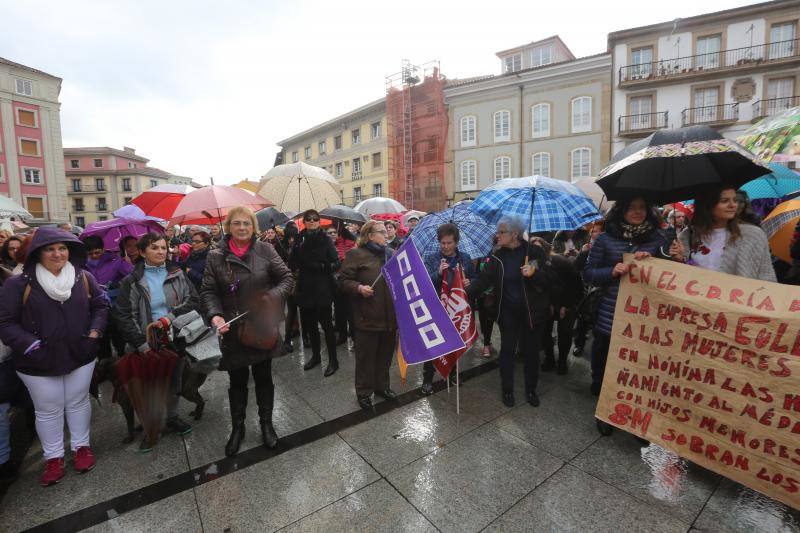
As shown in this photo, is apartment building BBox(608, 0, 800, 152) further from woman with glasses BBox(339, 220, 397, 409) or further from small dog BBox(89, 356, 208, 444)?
small dog BBox(89, 356, 208, 444)

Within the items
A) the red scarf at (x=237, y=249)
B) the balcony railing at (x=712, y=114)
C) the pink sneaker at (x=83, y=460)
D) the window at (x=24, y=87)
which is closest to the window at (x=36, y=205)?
the window at (x=24, y=87)

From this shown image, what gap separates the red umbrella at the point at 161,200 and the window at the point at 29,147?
45.0 metres

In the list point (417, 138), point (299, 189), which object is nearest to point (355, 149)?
point (417, 138)

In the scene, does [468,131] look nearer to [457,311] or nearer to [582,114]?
[582,114]

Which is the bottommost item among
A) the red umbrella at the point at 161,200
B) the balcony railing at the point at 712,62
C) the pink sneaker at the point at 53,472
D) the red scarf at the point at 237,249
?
the pink sneaker at the point at 53,472

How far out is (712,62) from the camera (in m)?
20.7

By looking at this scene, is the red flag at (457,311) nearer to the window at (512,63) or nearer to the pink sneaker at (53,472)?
the pink sneaker at (53,472)

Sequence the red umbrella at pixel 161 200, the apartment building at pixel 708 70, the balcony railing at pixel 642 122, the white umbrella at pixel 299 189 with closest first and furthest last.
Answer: the red umbrella at pixel 161 200 < the white umbrella at pixel 299 189 < the apartment building at pixel 708 70 < the balcony railing at pixel 642 122

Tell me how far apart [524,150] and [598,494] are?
25.7 metres

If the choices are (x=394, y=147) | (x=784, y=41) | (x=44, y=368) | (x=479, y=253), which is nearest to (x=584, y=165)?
(x=784, y=41)

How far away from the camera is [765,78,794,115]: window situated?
19.3 m

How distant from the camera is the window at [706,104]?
20.5 metres

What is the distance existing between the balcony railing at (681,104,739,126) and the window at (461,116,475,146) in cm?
1224

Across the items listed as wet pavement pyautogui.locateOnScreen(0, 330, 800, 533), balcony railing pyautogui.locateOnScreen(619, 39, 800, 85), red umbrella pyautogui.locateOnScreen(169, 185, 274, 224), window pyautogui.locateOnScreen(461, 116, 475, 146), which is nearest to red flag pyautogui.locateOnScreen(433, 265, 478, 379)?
wet pavement pyautogui.locateOnScreen(0, 330, 800, 533)
